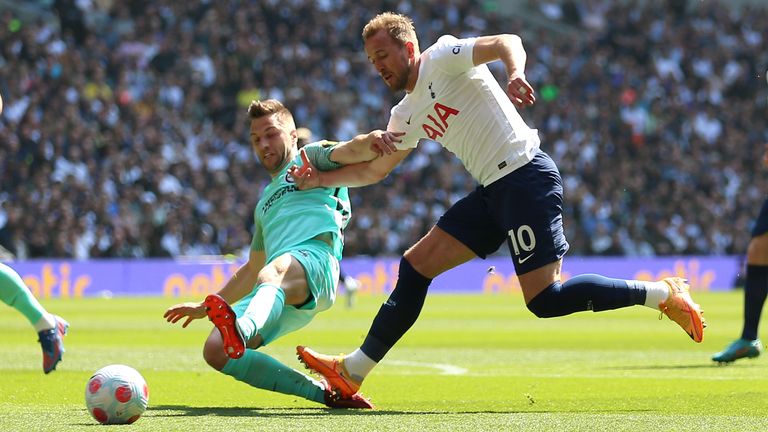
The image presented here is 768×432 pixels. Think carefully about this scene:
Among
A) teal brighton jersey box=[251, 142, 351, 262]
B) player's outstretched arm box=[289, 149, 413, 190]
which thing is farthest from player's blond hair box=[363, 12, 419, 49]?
teal brighton jersey box=[251, 142, 351, 262]

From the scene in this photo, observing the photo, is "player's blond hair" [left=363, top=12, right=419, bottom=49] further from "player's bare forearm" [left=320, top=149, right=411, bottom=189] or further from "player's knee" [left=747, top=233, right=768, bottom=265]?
"player's knee" [left=747, top=233, right=768, bottom=265]

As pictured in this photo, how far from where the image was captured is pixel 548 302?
6918 mm

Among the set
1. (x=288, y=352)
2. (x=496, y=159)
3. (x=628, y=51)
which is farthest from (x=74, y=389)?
(x=628, y=51)

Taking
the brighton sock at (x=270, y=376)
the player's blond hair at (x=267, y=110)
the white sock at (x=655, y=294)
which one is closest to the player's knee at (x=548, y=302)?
the white sock at (x=655, y=294)

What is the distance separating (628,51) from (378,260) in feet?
36.4

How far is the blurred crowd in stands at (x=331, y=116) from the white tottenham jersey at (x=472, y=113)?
1801 cm

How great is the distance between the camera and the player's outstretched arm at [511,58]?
6.25 metres

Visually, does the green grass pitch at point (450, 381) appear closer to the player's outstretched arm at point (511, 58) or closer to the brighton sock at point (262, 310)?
the brighton sock at point (262, 310)

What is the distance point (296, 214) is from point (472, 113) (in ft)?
3.86

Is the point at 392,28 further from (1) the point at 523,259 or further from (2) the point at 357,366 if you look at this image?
(2) the point at 357,366

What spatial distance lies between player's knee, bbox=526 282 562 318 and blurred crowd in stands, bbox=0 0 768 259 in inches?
724

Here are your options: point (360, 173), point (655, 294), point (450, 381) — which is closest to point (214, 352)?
point (360, 173)

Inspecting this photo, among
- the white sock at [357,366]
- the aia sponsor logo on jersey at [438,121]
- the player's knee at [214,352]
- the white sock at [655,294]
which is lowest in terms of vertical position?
the white sock at [357,366]

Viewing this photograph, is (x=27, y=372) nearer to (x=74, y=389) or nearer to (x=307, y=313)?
(x=74, y=389)
